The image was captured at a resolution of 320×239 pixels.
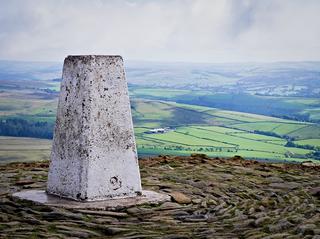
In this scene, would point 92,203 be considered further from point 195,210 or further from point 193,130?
point 193,130

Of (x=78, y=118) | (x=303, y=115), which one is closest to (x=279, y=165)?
(x=78, y=118)

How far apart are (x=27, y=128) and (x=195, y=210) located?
4818 cm

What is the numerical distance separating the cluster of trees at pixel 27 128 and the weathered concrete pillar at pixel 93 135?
4229 cm

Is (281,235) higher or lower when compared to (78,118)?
lower

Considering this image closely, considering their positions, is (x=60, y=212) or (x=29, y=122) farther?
(x=29, y=122)

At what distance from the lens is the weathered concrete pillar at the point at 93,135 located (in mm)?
12672

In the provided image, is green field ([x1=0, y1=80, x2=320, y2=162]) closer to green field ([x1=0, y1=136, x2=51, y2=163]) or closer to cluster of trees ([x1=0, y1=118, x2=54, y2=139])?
green field ([x1=0, y1=136, x2=51, y2=163])

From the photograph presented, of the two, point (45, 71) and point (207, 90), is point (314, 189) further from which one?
point (45, 71)

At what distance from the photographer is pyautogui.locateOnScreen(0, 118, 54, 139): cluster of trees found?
56.2 m

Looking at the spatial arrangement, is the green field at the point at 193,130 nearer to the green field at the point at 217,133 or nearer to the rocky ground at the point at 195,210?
the green field at the point at 217,133

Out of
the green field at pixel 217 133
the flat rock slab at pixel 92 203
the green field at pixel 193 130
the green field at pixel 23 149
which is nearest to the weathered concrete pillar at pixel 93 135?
the flat rock slab at pixel 92 203

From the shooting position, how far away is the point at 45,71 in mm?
120625

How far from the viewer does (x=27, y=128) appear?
59.1 meters

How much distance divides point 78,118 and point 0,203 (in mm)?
1968
